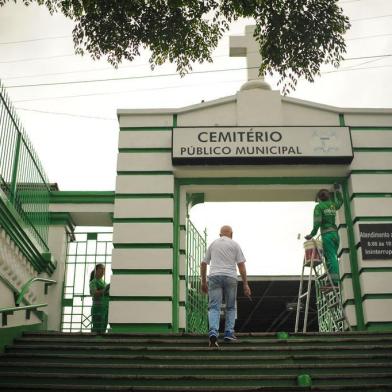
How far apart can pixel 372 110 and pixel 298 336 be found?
4.76 m

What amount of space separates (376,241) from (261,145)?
8.06 ft

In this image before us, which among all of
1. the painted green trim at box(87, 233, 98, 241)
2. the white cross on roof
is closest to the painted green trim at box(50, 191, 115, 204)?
the painted green trim at box(87, 233, 98, 241)

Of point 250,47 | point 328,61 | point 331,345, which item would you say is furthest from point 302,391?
point 250,47

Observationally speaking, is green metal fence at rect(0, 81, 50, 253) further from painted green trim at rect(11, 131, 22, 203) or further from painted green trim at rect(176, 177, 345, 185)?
painted green trim at rect(176, 177, 345, 185)

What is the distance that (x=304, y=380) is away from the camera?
661 cm

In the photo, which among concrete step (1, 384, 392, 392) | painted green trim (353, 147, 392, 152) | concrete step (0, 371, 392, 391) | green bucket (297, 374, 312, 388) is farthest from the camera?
painted green trim (353, 147, 392, 152)

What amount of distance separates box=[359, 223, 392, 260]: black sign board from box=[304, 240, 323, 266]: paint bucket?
73 cm

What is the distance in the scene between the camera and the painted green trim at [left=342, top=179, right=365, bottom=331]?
10.1 meters

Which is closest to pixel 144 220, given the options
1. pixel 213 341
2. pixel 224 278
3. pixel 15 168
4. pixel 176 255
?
pixel 176 255

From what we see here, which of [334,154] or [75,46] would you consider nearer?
[75,46]

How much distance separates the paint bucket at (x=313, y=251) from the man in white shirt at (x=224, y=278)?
1.99 metres

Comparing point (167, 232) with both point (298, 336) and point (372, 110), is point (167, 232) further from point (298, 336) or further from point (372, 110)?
point (372, 110)

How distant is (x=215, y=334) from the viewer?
763 cm

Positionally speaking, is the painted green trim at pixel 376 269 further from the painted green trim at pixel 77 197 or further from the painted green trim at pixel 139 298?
the painted green trim at pixel 77 197
